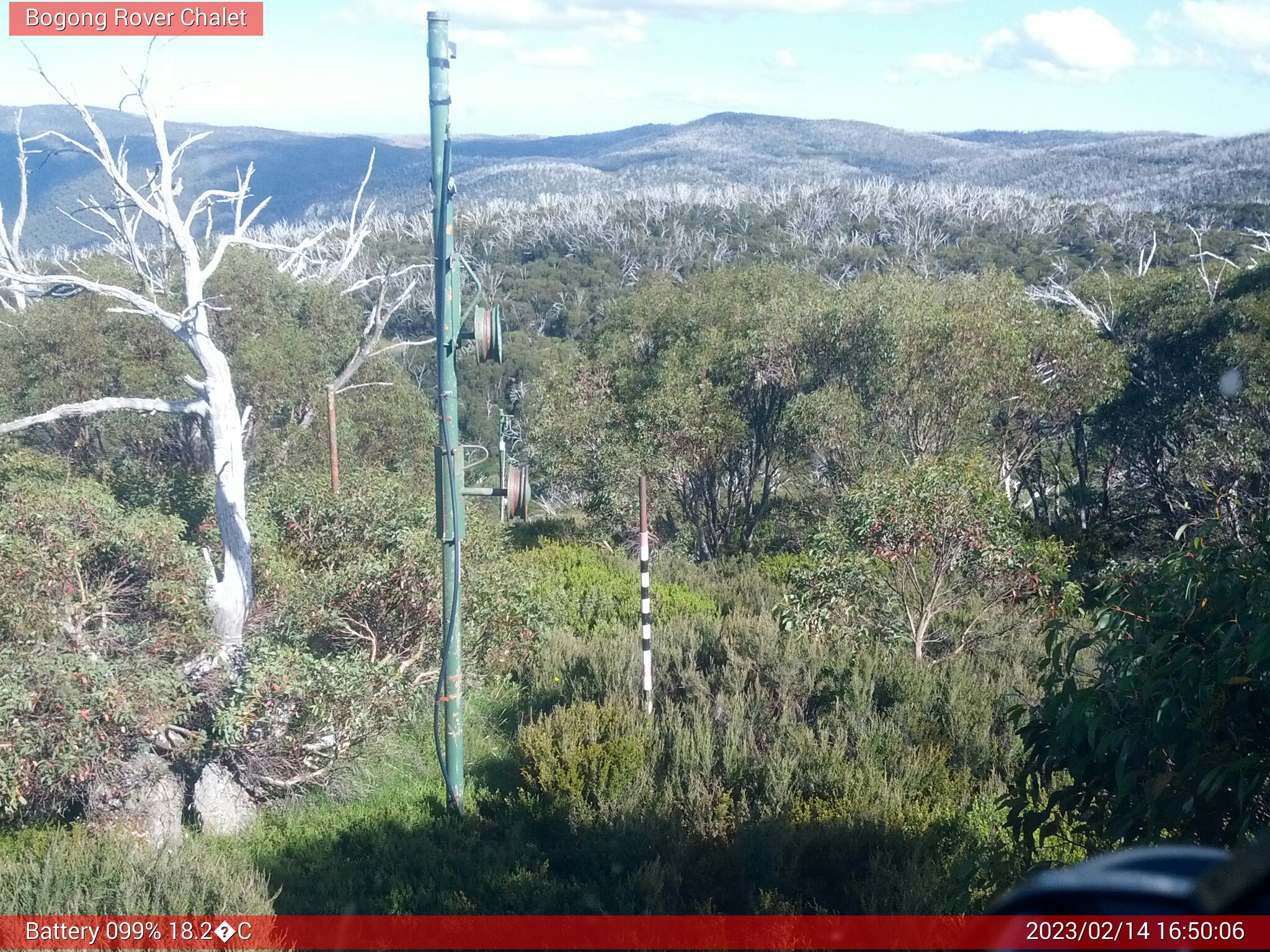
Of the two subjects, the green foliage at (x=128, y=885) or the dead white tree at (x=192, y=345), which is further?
the dead white tree at (x=192, y=345)

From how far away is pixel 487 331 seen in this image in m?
6.39

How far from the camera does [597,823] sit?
6.49m

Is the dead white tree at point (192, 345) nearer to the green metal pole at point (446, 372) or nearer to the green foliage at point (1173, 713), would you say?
the green metal pole at point (446, 372)

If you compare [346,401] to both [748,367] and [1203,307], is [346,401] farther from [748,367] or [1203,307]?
[1203,307]

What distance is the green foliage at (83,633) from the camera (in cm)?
627

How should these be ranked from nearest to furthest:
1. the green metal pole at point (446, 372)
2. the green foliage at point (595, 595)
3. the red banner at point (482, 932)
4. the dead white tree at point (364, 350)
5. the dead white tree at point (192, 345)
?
the red banner at point (482, 932)
the green metal pole at point (446, 372)
the dead white tree at point (192, 345)
the green foliage at point (595, 595)
the dead white tree at point (364, 350)

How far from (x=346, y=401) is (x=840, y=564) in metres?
11.2

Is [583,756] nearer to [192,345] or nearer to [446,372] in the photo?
[446,372]

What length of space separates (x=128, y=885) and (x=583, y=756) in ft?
9.23

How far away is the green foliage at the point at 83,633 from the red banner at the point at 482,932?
62.7 inches

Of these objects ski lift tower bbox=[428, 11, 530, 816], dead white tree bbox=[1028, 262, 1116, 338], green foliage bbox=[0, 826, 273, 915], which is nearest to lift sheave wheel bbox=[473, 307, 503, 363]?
ski lift tower bbox=[428, 11, 530, 816]

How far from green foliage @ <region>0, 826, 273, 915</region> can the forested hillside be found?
1.1 inches

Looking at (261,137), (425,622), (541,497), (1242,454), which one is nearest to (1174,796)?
(425,622)

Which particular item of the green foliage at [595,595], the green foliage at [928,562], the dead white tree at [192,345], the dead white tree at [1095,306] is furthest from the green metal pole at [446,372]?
the dead white tree at [1095,306]
